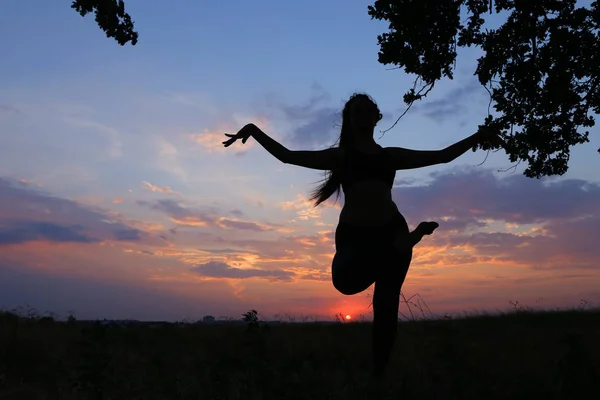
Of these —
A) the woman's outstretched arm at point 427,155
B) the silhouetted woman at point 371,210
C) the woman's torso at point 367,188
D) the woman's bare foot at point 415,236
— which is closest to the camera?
the woman's bare foot at point 415,236

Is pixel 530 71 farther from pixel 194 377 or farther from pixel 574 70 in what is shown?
pixel 194 377

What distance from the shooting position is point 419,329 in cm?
929

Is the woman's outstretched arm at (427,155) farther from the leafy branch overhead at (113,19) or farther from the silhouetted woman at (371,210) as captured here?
the leafy branch overhead at (113,19)

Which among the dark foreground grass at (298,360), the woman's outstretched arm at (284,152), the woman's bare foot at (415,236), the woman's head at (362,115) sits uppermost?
the woman's head at (362,115)

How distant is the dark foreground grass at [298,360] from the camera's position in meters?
3.65

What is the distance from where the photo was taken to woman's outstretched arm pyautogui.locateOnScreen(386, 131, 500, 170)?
549cm

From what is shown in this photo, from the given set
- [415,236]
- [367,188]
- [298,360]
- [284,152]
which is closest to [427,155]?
[367,188]

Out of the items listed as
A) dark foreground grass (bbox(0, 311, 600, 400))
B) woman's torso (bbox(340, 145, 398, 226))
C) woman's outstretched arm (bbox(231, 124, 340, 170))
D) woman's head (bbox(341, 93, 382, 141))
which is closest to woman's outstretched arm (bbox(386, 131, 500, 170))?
woman's torso (bbox(340, 145, 398, 226))

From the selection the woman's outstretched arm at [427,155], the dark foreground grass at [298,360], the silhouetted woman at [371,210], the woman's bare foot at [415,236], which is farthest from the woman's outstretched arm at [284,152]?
the dark foreground grass at [298,360]

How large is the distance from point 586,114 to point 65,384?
34.1ft

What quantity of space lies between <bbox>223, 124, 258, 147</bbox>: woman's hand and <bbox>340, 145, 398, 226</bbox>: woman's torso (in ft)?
2.95

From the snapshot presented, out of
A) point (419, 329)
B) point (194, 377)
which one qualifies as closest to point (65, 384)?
point (194, 377)

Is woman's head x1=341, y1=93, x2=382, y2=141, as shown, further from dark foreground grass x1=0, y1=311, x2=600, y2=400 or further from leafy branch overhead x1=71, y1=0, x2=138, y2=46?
leafy branch overhead x1=71, y1=0, x2=138, y2=46

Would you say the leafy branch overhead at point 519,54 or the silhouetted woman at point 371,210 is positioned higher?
the leafy branch overhead at point 519,54
